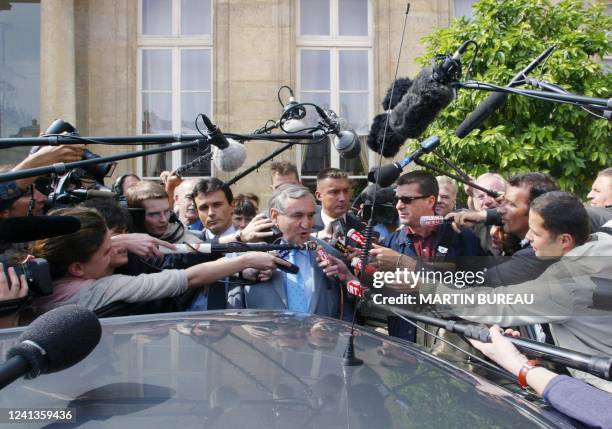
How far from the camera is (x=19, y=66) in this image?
10359mm

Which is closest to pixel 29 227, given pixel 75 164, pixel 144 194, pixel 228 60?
pixel 75 164

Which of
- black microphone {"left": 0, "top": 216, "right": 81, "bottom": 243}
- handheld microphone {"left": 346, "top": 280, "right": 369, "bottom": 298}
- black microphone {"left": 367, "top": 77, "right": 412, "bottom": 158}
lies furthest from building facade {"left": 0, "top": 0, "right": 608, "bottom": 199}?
black microphone {"left": 0, "top": 216, "right": 81, "bottom": 243}

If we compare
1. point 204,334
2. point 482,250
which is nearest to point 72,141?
point 204,334

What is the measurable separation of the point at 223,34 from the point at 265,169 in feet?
7.44

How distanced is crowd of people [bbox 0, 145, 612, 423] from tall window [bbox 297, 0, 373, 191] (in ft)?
19.6

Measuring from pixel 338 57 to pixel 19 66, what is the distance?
17.3 feet

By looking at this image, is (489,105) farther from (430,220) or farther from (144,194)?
(144,194)

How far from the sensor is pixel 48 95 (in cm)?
961

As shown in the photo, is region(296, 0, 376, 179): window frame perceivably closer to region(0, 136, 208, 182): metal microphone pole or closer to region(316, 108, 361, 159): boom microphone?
region(316, 108, 361, 159): boom microphone

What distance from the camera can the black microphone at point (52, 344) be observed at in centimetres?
119

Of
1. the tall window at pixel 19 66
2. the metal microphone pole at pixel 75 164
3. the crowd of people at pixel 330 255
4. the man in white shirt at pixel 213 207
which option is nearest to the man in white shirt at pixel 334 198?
the crowd of people at pixel 330 255

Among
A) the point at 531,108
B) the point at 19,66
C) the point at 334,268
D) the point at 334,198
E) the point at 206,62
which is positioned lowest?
the point at 334,268

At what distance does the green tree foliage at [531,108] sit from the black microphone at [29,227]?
16.7 ft

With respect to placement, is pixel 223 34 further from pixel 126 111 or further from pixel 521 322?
pixel 521 322
